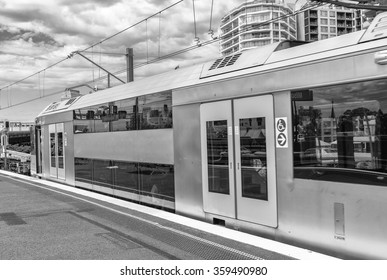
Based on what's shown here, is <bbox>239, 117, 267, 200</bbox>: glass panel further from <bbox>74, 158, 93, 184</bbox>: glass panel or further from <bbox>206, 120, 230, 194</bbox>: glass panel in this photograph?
Result: <bbox>74, 158, 93, 184</bbox>: glass panel

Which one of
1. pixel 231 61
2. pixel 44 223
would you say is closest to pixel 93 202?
pixel 44 223

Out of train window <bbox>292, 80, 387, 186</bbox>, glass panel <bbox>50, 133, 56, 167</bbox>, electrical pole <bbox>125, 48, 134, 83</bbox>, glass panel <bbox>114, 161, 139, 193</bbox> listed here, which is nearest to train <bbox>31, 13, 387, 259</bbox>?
train window <bbox>292, 80, 387, 186</bbox>

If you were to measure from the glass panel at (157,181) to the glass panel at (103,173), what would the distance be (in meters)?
2.04

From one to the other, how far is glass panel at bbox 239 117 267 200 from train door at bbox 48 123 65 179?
10.3m

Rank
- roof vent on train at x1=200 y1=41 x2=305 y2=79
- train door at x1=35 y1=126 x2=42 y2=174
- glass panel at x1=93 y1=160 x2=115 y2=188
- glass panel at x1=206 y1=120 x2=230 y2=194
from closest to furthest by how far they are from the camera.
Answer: roof vent on train at x1=200 y1=41 x2=305 y2=79, glass panel at x1=206 y1=120 x2=230 y2=194, glass panel at x1=93 y1=160 x2=115 y2=188, train door at x1=35 y1=126 x2=42 y2=174

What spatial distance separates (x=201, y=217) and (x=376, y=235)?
11.7ft

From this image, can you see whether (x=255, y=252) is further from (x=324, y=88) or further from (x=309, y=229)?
(x=324, y=88)

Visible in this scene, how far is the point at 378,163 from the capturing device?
15.2 feet

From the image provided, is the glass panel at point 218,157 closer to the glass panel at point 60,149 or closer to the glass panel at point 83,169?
the glass panel at point 83,169

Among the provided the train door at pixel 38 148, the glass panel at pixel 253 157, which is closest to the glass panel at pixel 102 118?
the glass panel at pixel 253 157

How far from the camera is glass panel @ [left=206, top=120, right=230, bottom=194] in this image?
685 cm

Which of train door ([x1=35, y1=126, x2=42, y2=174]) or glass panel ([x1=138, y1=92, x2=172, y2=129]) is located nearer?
glass panel ([x1=138, y1=92, x2=172, y2=129])

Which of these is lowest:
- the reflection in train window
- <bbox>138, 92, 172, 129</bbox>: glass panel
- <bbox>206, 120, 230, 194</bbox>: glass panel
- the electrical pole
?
the reflection in train window

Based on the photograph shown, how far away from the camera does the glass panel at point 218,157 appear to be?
22.5ft
